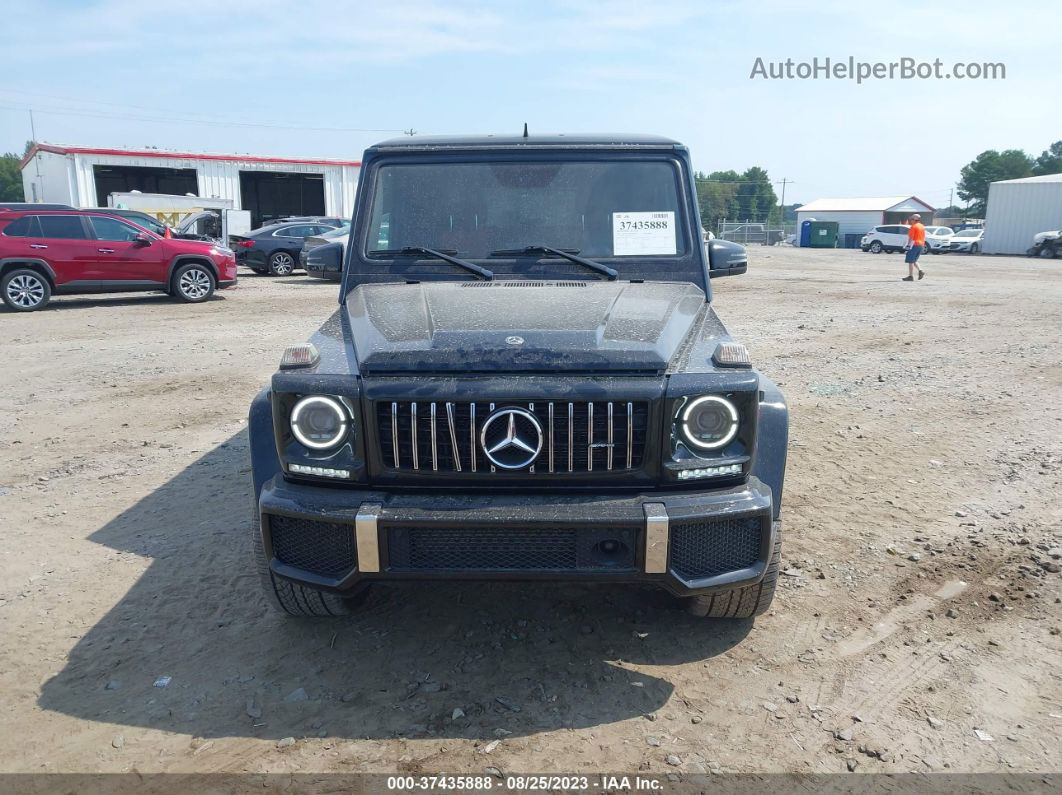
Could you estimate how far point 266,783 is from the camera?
2.50 m

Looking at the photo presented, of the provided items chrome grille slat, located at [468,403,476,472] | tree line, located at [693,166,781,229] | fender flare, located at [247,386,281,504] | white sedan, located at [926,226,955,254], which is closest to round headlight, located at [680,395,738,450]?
chrome grille slat, located at [468,403,476,472]

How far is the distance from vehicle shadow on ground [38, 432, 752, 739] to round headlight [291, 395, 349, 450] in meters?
0.76

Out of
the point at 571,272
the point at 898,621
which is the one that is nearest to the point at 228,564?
the point at 571,272

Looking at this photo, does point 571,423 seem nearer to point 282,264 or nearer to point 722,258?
point 722,258

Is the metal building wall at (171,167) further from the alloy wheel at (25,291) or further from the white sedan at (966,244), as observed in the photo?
the white sedan at (966,244)

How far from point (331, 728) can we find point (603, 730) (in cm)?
92

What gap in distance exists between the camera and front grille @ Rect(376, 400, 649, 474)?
9.00 ft

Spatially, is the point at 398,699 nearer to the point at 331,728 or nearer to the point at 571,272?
the point at 331,728

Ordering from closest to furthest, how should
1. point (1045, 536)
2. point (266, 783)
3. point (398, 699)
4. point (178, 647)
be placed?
1. point (266, 783)
2. point (398, 699)
3. point (178, 647)
4. point (1045, 536)

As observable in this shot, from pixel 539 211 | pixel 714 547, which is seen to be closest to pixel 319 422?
pixel 714 547

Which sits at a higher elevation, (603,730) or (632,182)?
(632,182)

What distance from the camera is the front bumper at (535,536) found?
8.79ft

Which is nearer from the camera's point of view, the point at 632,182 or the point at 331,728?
the point at 331,728

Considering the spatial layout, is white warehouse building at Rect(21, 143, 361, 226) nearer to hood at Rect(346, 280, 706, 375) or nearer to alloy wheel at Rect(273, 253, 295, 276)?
alloy wheel at Rect(273, 253, 295, 276)
